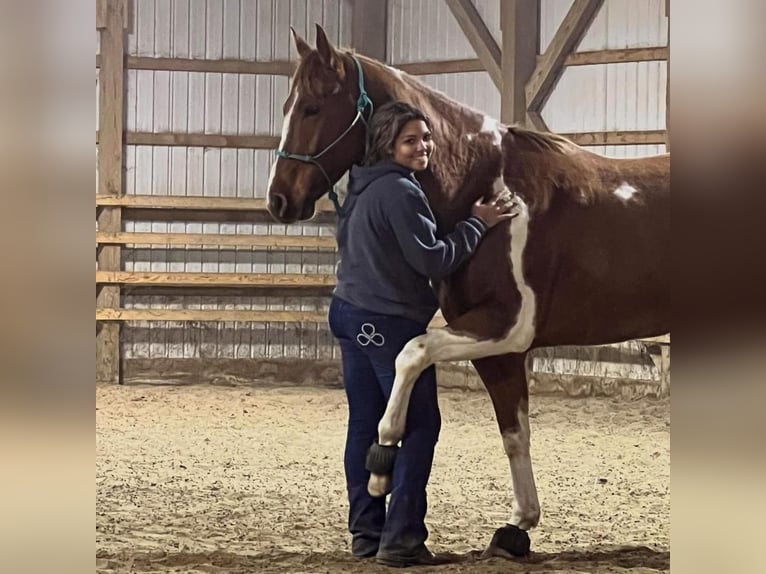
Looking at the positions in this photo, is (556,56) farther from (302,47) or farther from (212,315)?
(302,47)

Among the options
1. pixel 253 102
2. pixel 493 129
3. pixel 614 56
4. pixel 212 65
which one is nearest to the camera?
pixel 493 129

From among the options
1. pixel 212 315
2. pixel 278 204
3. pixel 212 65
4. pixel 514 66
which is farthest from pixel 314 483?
pixel 212 65

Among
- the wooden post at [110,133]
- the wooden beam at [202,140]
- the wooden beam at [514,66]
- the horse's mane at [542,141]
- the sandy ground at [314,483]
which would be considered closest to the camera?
the horse's mane at [542,141]

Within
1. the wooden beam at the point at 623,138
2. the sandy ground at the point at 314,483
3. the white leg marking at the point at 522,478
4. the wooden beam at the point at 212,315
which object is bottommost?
the sandy ground at the point at 314,483

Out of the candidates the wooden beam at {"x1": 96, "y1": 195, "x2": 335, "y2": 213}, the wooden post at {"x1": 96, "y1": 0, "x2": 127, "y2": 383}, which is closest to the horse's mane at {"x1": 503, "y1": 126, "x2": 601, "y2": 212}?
the wooden beam at {"x1": 96, "y1": 195, "x2": 335, "y2": 213}

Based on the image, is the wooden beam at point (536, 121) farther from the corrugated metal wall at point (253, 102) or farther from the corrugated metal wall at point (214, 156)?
the corrugated metal wall at point (214, 156)

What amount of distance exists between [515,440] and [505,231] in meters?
0.57

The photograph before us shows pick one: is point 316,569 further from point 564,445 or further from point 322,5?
→ point 322,5

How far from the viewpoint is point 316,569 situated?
297 centimetres

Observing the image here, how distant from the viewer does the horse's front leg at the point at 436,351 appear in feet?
9.22

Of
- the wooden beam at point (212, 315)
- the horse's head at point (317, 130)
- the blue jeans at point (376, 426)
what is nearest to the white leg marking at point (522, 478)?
the blue jeans at point (376, 426)

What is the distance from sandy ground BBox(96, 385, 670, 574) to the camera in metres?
3.18

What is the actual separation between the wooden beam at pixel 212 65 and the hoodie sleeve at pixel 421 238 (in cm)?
372

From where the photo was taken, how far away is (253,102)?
6410mm
